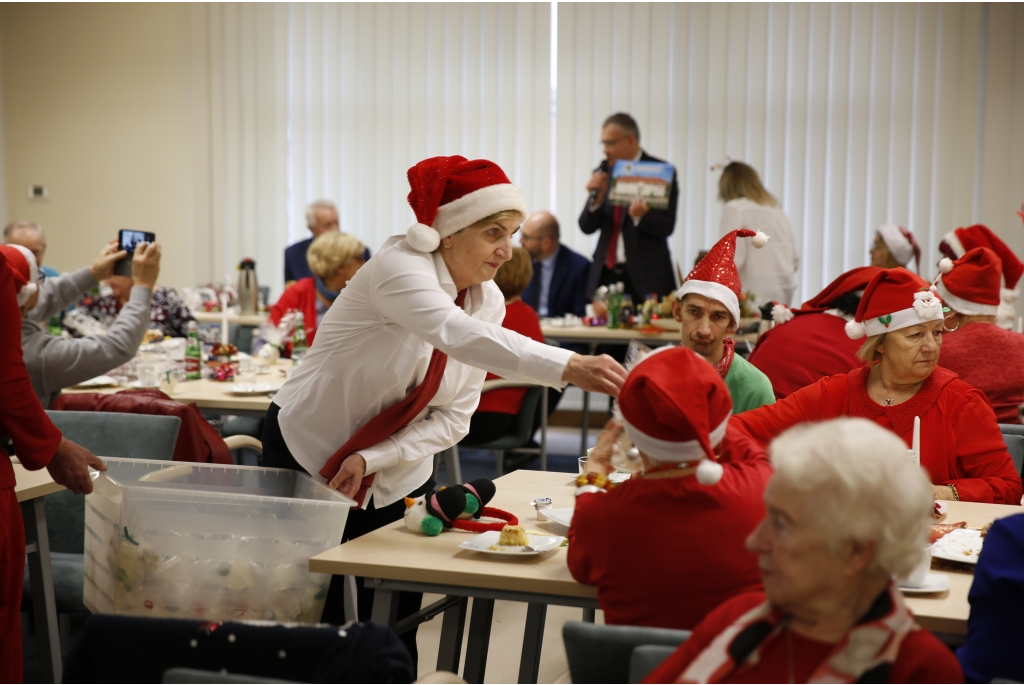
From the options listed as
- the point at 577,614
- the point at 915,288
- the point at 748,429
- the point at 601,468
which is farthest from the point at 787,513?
the point at 577,614

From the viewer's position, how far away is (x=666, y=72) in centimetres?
770

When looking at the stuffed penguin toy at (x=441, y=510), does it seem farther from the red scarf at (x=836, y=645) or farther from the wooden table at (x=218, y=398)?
the wooden table at (x=218, y=398)

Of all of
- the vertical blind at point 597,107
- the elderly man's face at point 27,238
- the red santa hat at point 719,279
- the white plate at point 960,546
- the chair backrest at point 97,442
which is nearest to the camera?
the white plate at point 960,546

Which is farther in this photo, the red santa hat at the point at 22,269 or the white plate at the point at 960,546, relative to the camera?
the red santa hat at the point at 22,269

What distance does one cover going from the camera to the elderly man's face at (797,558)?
1242mm

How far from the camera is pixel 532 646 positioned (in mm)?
2203

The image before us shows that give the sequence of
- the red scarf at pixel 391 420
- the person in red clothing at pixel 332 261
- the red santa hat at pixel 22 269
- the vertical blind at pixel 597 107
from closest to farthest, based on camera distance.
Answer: the red scarf at pixel 391 420 → the red santa hat at pixel 22 269 → the person in red clothing at pixel 332 261 → the vertical blind at pixel 597 107

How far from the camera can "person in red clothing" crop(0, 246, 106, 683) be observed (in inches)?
78.0

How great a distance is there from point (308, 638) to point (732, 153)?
6955 millimetres

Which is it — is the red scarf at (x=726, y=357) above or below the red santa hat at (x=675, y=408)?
below

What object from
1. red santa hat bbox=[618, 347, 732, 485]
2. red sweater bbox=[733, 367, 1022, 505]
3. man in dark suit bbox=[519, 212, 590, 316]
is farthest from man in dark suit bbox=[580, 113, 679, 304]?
red santa hat bbox=[618, 347, 732, 485]

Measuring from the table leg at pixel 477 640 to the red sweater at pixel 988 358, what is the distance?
1.92 m

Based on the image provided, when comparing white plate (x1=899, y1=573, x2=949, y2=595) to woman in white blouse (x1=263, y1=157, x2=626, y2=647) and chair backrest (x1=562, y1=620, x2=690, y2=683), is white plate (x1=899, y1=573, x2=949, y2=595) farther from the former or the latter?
woman in white blouse (x1=263, y1=157, x2=626, y2=647)

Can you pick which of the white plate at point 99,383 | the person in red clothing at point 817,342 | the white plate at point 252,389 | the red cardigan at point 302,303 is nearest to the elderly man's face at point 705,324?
the person in red clothing at point 817,342
